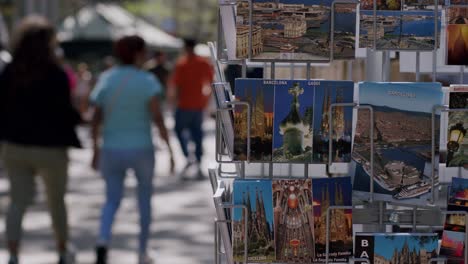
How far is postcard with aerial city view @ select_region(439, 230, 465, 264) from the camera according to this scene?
10.2 ft

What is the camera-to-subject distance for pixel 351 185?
3.18 m

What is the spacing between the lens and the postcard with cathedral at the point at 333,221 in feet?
10.3

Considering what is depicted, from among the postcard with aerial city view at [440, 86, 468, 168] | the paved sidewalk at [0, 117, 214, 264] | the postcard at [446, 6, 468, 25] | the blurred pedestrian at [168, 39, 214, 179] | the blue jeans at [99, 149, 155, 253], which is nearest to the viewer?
the postcard with aerial city view at [440, 86, 468, 168]

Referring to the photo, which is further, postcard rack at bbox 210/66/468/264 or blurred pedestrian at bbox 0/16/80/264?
blurred pedestrian at bbox 0/16/80/264

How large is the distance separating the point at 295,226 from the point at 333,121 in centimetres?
31

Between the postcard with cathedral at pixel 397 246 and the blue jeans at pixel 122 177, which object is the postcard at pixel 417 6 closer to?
the postcard with cathedral at pixel 397 246

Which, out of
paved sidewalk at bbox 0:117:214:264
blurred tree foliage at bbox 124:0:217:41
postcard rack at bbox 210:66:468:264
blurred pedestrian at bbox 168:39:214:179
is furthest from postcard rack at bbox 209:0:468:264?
blurred tree foliage at bbox 124:0:217:41

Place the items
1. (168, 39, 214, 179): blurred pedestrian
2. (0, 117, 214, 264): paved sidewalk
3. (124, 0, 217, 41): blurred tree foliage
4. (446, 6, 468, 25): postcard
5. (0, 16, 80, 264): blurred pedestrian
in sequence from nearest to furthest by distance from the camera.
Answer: (446, 6, 468, 25): postcard, (0, 16, 80, 264): blurred pedestrian, (0, 117, 214, 264): paved sidewalk, (168, 39, 214, 179): blurred pedestrian, (124, 0, 217, 41): blurred tree foliage

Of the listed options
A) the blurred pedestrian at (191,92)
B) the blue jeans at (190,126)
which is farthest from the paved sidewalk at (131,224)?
the blurred pedestrian at (191,92)

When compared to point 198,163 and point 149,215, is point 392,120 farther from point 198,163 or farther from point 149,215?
point 198,163

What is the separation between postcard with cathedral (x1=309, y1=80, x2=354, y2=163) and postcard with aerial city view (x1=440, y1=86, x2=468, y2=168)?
266 millimetres

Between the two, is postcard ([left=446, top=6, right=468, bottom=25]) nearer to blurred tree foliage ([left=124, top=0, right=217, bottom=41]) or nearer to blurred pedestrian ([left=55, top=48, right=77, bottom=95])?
blurred pedestrian ([left=55, top=48, right=77, bottom=95])

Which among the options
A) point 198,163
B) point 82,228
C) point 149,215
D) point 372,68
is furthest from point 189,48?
point 372,68

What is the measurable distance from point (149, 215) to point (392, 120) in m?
5.07
